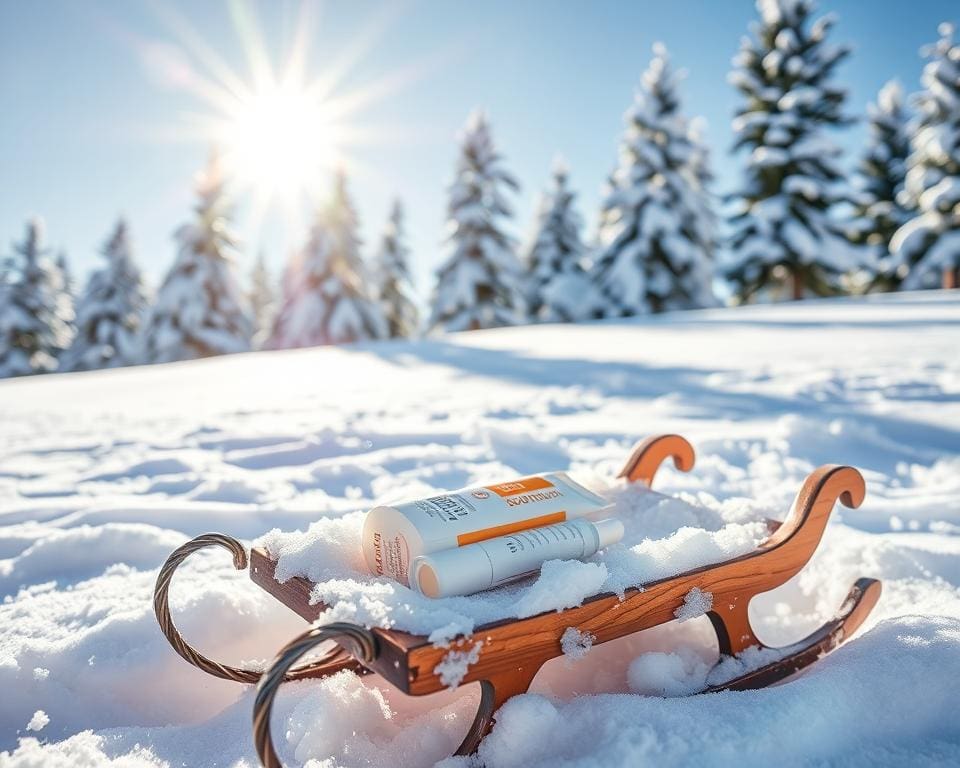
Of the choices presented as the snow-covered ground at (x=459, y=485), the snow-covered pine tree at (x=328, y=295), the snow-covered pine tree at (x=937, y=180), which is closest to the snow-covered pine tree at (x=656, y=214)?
the snow-covered pine tree at (x=937, y=180)

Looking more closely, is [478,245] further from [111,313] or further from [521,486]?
[521,486]

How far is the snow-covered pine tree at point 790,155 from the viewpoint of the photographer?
47.8ft

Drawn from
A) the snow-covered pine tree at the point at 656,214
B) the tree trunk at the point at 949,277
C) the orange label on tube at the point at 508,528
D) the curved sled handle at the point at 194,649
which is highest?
the snow-covered pine tree at the point at 656,214

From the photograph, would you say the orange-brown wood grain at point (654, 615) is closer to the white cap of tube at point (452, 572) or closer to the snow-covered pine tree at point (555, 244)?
the white cap of tube at point (452, 572)

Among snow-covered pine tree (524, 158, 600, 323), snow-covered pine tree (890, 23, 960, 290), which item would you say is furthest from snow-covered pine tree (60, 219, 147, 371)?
snow-covered pine tree (890, 23, 960, 290)

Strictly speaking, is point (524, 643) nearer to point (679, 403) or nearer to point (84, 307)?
point (679, 403)

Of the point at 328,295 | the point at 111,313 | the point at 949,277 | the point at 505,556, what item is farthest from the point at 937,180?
the point at 111,313

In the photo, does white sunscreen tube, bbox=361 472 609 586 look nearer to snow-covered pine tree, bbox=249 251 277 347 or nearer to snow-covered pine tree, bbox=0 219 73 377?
snow-covered pine tree, bbox=0 219 73 377

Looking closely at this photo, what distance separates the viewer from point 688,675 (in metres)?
1.14

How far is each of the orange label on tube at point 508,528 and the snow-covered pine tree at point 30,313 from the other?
2285 cm

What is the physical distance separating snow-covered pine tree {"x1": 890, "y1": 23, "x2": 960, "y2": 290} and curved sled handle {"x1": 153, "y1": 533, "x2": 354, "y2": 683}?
16.5 m

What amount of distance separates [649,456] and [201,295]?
52.8ft

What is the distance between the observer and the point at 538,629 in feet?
2.95

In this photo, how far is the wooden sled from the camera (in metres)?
0.80
